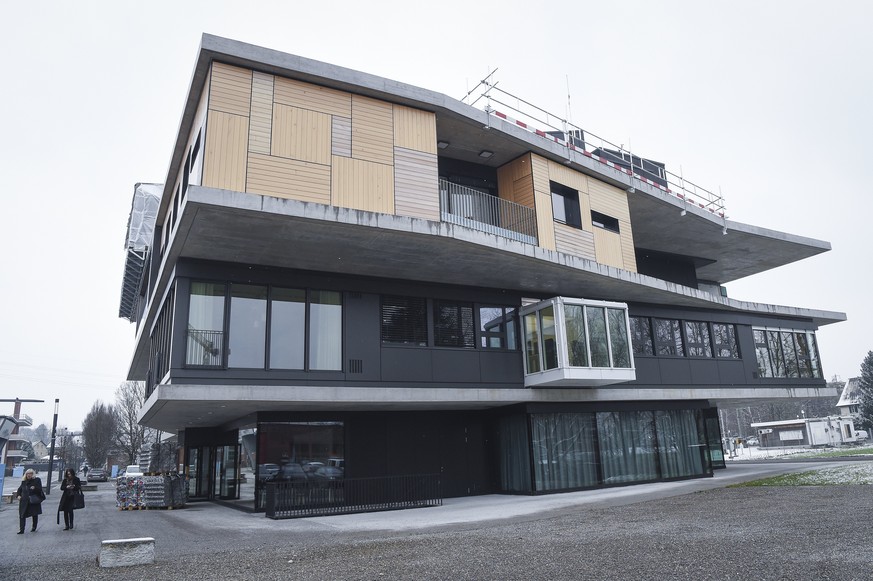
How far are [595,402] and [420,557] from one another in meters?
12.9

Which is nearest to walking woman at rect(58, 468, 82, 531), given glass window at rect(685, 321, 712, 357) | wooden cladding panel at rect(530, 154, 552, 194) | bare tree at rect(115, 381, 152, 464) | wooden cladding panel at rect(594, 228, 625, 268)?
wooden cladding panel at rect(530, 154, 552, 194)

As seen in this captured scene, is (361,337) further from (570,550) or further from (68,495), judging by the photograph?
(570,550)

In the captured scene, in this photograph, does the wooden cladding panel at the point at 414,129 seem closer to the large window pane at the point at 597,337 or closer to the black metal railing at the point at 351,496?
the large window pane at the point at 597,337

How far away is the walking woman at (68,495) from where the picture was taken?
14414 mm

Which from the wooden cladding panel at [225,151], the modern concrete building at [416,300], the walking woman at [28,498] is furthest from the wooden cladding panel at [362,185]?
the walking woman at [28,498]

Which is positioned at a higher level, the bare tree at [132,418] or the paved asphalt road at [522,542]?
the bare tree at [132,418]

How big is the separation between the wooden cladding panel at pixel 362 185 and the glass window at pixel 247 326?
3455mm

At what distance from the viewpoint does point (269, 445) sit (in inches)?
642

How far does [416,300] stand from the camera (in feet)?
59.0

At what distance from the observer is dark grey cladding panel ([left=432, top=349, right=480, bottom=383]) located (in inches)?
695

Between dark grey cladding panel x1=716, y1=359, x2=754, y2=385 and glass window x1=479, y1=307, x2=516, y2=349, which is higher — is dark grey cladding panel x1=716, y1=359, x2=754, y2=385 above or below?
below

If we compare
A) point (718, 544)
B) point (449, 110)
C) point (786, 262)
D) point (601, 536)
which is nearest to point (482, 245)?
point (449, 110)

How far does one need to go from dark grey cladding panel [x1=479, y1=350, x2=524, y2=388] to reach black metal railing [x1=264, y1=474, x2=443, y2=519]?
3.33 metres

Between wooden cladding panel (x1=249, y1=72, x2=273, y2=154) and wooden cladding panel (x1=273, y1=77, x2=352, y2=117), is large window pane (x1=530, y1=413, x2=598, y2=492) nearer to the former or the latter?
wooden cladding panel (x1=273, y1=77, x2=352, y2=117)
